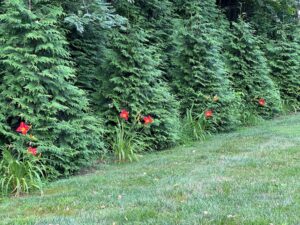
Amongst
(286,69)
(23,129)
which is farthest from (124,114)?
(286,69)

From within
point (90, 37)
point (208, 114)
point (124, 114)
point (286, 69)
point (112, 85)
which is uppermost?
point (90, 37)

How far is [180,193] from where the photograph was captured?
4.86 meters

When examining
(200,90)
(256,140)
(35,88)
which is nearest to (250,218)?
(35,88)

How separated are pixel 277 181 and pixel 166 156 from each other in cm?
238

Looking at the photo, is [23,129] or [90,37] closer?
[23,129]

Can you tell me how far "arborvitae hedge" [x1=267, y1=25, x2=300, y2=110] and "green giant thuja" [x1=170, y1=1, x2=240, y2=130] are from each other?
400 cm

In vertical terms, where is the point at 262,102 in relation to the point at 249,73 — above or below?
below

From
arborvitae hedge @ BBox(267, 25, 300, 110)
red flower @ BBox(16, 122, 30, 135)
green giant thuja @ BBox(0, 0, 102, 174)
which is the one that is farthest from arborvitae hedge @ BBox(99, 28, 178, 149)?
arborvitae hedge @ BBox(267, 25, 300, 110)

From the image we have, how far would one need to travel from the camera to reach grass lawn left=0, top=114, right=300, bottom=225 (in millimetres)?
4074

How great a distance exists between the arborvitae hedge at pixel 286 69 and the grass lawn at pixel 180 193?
20.6 ft

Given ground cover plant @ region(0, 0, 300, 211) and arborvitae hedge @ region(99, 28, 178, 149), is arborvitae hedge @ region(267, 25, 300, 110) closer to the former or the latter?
ground cover plant @ region(0, 0, 300, 211)

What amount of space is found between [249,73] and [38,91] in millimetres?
6946

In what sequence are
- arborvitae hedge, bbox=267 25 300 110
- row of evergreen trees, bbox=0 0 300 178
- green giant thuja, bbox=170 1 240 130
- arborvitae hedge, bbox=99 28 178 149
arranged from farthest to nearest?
1. arborvitae hedge, bbox=267 25 300 110
2. green giant thuja, bbox=170 1 240 130
3. arborvitae hedge, bbox=99 28 178 149
4. row of evergreen trees, bbox=0 0 300 178

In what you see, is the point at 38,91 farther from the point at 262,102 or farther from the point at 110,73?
the point at 262,102
